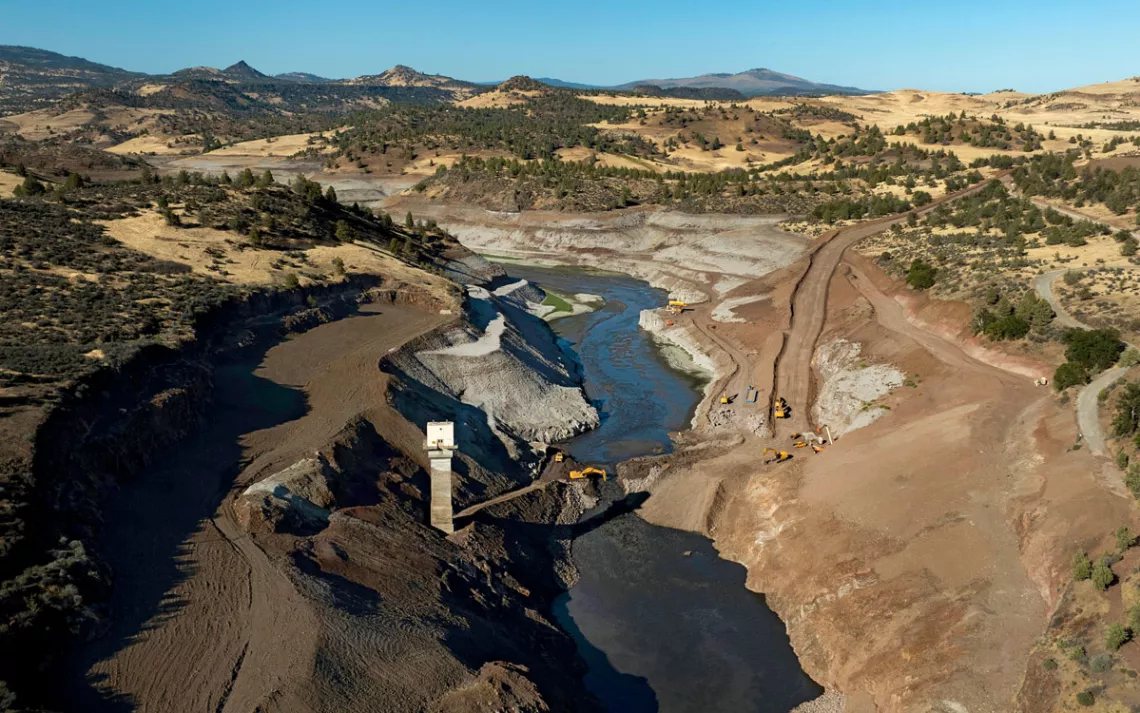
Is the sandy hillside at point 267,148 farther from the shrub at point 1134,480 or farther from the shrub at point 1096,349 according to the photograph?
the shrub at point 1134,480

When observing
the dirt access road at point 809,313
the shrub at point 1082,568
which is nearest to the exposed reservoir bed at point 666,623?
the shrub at point 1082,568

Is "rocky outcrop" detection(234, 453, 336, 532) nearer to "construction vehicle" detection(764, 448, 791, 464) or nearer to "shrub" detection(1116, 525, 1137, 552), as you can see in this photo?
"construction vehicle" detection(764, 448, 791, 464)

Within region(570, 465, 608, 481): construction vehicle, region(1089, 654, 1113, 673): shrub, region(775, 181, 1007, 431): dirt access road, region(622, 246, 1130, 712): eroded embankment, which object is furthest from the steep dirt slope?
region(775, 181, 1007, 431): dirt access road

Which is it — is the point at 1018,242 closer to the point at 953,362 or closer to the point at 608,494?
the point at 953,362

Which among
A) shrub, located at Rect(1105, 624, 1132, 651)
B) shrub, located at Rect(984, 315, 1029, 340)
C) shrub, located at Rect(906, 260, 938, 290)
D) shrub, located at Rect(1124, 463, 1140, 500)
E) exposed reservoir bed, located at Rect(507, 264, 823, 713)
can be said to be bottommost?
exposed reservoir bed, located at Rect(507, 264, 823, 713)

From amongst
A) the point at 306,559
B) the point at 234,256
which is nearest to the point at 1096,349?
→ the point at 306,559

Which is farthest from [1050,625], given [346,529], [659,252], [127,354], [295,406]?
[659,252]

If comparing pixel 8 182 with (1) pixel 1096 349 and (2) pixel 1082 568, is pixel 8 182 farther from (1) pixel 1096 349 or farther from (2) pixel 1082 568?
(1) pixel 1096 349
